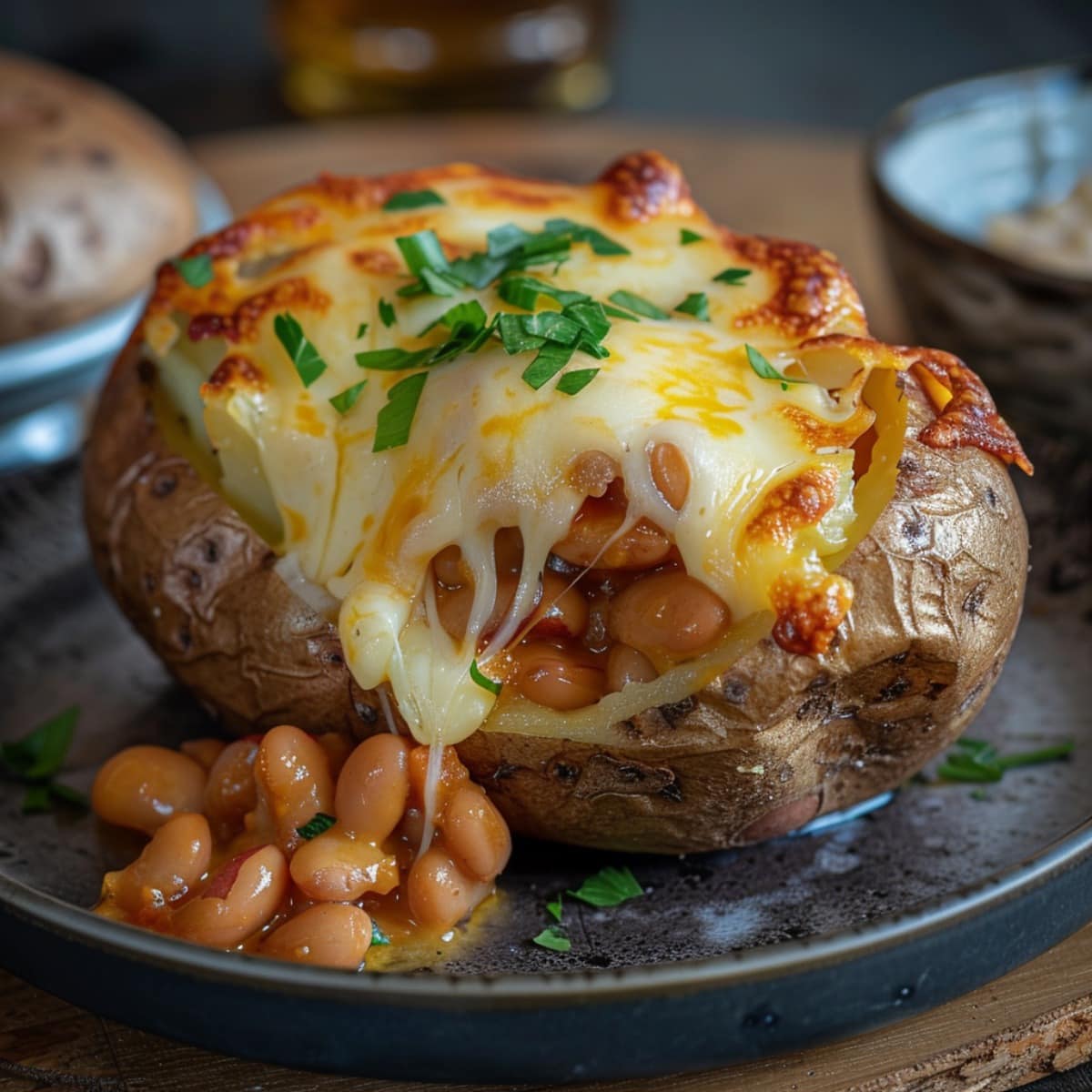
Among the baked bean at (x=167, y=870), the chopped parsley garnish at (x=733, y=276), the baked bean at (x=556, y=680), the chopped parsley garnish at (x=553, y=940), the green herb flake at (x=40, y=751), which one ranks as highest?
the chopped parsley garnish at (x=733, y=276)

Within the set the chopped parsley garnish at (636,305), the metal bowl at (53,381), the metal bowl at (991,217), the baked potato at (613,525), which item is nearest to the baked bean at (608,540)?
the baked potato at (613,525)

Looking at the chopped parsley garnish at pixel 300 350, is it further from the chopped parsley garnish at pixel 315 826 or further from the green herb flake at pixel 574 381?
the chopped parsley garnish at pixel 315 826

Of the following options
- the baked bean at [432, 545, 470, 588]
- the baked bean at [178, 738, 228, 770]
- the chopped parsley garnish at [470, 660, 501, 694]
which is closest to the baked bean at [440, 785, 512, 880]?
the chopped parsley garnish at [470, 660, 501, 694]

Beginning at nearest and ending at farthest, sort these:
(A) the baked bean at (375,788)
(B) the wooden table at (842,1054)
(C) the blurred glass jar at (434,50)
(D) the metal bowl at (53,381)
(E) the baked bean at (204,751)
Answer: (B) the wooden table at (842,1054) < (A) the baked bean at (375,788) < (E) the baked bean at (204,751) < (D) the metal bowl at (53,381) < (C) the blurred glass jar at (434,50)

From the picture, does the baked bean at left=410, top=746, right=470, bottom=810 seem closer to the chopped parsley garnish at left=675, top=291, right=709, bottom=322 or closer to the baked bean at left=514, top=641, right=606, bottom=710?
the baked bean at left=514, top=641, right=606, bottom=710

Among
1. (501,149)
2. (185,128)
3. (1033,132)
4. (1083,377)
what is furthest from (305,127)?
(1083,377)
